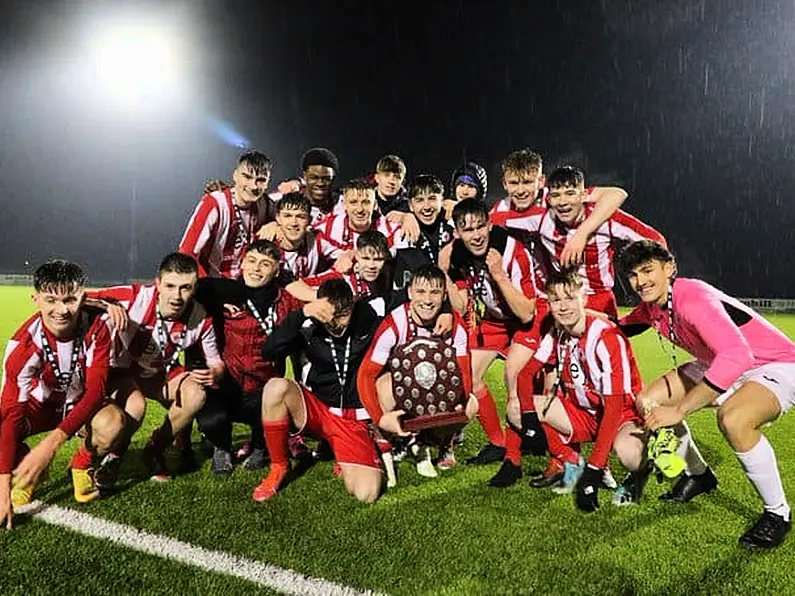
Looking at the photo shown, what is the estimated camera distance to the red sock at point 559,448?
12.4 ft

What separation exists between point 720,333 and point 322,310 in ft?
6.37

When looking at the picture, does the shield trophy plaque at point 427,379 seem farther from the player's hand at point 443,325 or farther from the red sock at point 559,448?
the red sock at point 559,448

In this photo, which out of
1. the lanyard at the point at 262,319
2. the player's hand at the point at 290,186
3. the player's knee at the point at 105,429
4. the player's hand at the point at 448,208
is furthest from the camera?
the player's hand at the point at 290,186

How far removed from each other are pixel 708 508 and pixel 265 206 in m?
3.23

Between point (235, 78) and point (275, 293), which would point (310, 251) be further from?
point (235, 78)

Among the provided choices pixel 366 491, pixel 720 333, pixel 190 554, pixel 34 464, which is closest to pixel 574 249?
pixel 720 333

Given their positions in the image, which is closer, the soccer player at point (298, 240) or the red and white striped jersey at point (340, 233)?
the soccer player at point (298, 240)

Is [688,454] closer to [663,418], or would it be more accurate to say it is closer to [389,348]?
[663,418]

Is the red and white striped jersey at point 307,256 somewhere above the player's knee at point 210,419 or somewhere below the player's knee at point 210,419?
above

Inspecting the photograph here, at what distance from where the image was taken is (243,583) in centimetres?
246

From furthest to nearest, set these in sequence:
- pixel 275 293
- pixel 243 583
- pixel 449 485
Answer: pixel 275 293 < pixel 449 485 < pixel 243 583

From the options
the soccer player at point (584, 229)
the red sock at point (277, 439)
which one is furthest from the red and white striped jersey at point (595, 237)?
the red sock at point (277, 439)

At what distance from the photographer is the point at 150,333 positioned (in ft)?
12.5

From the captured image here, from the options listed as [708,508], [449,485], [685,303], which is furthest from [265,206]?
[708,508]
